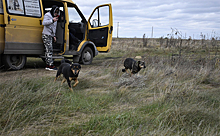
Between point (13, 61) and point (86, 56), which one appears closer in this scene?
point (13, 61)

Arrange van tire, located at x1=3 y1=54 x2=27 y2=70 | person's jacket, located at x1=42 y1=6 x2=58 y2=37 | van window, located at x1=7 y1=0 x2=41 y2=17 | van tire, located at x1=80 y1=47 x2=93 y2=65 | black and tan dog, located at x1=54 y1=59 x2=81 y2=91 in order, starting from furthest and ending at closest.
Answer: van tire, located at x1=80 y1=47 x2=93 y2=65, person's jacket, located at x1=42 y1=6 x2=58 y2=37, van tire, located at x1=3 y1=54 x2=27 y2=70, van window, located at x1=7 y1=0 x2=41 y2=17, black and tan dog, located at x1=54 y1=59 x2=81 y2=91

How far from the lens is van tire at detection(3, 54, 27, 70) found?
21.6 feet

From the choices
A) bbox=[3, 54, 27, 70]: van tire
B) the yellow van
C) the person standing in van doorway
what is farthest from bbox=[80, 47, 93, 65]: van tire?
bbox=[3, 54, 27, 70]: van tire

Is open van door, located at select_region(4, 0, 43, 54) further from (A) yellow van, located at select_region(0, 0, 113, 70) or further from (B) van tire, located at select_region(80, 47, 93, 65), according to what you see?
(B) van tire, located at select_region(80, 47, 93, 65)

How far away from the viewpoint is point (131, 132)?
8.32 ft

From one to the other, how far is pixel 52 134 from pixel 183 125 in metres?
1.79

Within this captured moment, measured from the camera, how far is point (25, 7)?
650cm

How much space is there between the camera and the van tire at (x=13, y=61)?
259 inches

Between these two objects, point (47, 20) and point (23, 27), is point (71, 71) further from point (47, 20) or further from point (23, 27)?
point (23, 27)

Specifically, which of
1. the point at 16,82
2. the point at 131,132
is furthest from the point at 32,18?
the point at 131,132

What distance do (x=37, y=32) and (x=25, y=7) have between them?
91cm

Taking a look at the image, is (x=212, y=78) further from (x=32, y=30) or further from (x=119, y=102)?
(x=32, y=30)

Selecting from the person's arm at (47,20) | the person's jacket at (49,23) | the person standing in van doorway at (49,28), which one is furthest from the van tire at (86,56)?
the person's arm at (47,20)

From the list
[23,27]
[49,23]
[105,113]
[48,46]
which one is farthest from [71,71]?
[23,27]
